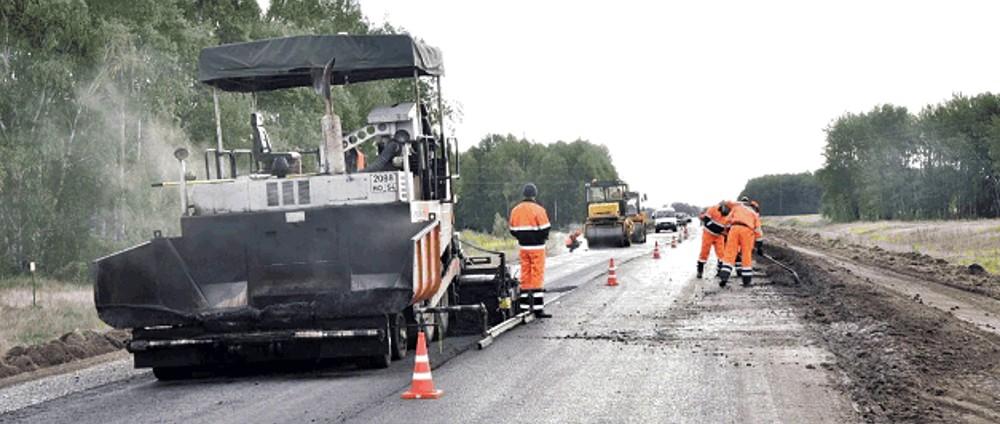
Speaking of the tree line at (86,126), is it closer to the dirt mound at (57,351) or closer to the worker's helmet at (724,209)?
the worker's helmet at (724,209)

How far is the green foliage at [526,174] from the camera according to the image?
445 feet

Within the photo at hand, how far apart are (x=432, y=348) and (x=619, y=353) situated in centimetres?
208

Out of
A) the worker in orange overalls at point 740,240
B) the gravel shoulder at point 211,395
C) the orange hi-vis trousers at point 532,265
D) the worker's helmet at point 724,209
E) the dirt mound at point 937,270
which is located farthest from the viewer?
the worker's helmet at point 724,209

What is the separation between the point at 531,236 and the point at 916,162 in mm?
90467

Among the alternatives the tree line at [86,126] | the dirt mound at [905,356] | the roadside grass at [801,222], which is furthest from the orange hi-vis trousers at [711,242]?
the roadside grass at [801,222]

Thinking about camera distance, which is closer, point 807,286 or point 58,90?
point 807,286

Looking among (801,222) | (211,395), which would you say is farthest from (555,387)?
(801,222)

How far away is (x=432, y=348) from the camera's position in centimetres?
1258

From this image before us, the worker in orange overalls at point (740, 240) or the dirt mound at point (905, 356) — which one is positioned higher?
the worker in orange overalls at point (740, 240)

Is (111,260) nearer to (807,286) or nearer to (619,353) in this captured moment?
(619,353)

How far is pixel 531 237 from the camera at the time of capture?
617 inches

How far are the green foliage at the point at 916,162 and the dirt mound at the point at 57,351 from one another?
7675 centimetres

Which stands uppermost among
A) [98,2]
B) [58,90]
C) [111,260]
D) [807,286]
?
[98,2]

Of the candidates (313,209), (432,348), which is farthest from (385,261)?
(432,348)
